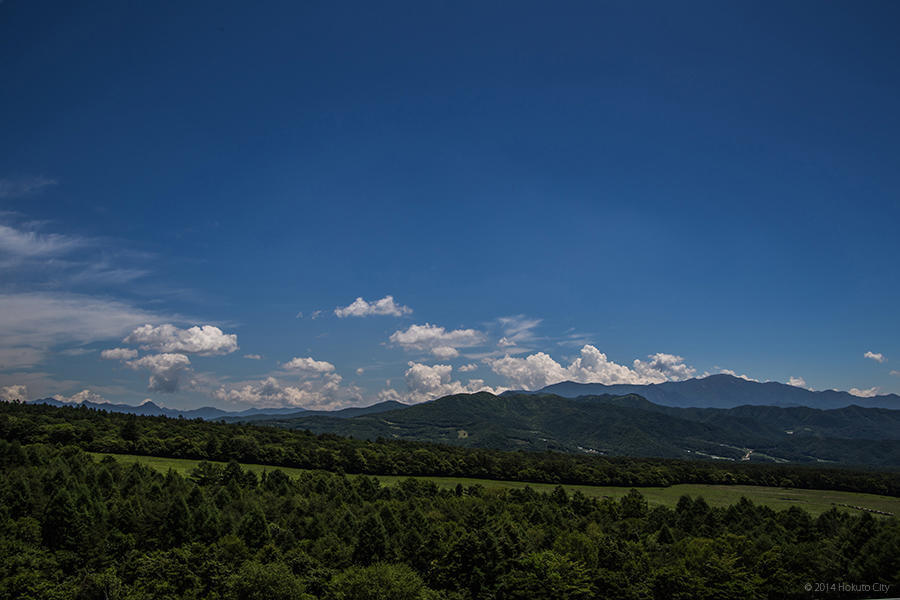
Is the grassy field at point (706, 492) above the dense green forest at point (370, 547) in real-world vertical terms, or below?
below

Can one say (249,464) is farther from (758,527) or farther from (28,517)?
(758,527)

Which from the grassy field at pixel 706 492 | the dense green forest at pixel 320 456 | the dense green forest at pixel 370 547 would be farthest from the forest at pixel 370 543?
the dense green forest at pixel 320 456

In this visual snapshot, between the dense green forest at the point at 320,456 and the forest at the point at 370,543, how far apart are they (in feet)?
80.0

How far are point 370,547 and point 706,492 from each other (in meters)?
125

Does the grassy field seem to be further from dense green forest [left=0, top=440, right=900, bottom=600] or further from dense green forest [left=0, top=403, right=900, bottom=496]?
dense green forest [left=0, top=440, right=900, bottom=600]

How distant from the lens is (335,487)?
431 ft

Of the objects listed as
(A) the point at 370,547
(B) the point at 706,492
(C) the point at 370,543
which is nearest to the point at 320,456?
(C) the point at 370,543

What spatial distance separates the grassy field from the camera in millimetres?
143500

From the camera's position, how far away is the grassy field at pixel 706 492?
144 meters

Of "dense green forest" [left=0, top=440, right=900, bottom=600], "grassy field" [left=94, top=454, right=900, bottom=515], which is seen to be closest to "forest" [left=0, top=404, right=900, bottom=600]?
"dense green forest" [left=0, top=440, right=900, bottom=600]

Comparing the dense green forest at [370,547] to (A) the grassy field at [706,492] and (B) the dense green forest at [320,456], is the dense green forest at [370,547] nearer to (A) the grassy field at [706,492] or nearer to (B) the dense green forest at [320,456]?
(A) the grassy field at [706,492]

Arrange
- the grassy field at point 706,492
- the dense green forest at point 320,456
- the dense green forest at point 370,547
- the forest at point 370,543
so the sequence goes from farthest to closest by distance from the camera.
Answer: the dense green forest at point 320,456 < the grassy field at point 706,492 < the forest at point 370,543 < the dense green forest at point 370,547

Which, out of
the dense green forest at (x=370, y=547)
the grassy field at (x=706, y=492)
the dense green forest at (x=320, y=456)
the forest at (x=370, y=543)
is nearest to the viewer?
the dense green forest at (x=370, y=547)

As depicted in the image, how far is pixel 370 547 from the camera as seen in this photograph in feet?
299
